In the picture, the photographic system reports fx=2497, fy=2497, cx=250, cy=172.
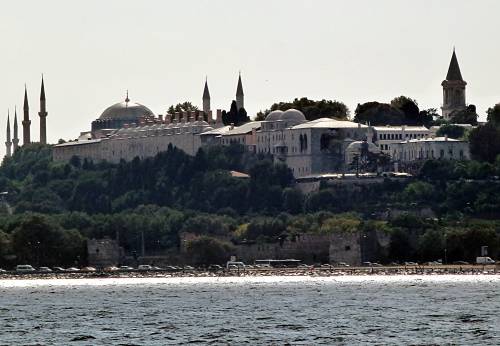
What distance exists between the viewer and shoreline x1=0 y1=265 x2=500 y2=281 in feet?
575

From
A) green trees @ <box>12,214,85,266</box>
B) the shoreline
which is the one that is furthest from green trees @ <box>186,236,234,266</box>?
green trees @ <box>12,214,85,266</box>

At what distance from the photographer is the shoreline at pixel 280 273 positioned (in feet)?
575

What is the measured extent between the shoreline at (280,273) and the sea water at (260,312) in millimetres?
3405

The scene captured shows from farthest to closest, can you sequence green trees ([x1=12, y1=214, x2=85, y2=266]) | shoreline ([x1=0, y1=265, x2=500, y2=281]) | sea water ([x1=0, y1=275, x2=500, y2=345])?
green trees ([x1=12, y1=214, x2=85, y2=266]) < shoreline ([x1=0, y1=265, x2=500, y2=281]) < sea water ([x1=0, y1=275, x2=500, y2=345])

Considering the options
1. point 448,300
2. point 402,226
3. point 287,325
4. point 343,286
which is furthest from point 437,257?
point 287,325

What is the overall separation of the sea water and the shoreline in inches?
134

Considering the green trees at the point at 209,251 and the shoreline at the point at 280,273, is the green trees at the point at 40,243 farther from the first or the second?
the green trees at the point at 209,251

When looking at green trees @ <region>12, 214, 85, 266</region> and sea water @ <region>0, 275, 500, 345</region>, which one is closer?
sea water @ <region>0, 275, 500, 345</region>

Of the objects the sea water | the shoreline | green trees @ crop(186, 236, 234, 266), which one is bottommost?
the sea water

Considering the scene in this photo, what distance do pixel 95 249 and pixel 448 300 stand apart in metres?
68.6

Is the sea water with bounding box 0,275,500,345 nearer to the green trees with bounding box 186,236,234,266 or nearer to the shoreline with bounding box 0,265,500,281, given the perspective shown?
the shoreline with bounding box 0,265,500,281

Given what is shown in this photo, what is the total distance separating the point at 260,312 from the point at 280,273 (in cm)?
5753

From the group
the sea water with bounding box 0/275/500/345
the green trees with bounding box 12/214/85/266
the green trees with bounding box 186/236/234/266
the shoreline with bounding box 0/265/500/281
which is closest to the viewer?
the sea water with bounding box 0/275/500/345

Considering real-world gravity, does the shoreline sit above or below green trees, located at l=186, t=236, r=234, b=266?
below
